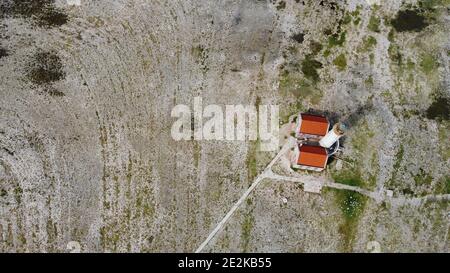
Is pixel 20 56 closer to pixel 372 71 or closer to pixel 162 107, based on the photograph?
pixel 162 107

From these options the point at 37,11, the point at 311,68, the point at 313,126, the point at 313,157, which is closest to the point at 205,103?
the point at 313,126

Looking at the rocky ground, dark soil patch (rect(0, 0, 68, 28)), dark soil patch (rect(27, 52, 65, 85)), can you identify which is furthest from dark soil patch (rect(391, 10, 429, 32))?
dark soil patch (rect(27, 52, 65, 85))

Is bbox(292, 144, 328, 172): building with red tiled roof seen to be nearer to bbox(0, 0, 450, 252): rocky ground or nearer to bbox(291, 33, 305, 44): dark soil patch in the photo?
bbox(0, 0, 450, 252): rocky ground

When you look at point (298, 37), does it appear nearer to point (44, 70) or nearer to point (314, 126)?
point (314, 126)

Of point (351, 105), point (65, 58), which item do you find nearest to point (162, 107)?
point (65, 58)

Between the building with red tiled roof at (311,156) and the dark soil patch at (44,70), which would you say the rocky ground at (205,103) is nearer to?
the dark soil patch at (44,70)
